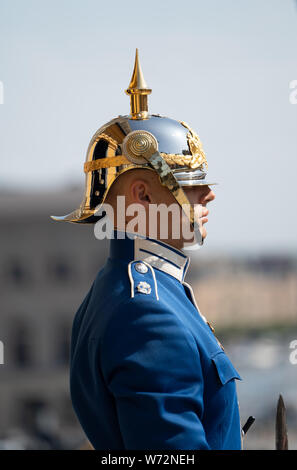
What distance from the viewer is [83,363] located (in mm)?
4086

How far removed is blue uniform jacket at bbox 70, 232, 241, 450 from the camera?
370 centimetres

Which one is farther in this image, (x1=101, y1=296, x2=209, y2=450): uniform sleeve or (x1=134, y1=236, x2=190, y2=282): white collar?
(x1=134, y1=236, x2=190, y2=282): white collar

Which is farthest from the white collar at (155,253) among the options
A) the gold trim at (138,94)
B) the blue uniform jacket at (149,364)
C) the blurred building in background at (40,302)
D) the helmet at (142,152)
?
the blurred building in background at (40,302)

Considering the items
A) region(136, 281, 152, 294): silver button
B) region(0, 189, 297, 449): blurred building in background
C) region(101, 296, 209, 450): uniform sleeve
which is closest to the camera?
region(101, 296, 209, 450): uniform sleeve

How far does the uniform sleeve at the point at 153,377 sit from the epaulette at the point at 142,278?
75 mm

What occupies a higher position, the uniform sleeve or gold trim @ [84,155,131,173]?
gold trim @ [84,155,131,173]

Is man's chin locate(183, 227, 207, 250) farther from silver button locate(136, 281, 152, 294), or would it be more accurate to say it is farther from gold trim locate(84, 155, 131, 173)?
gold trim locate(84, 155, 131, 173)

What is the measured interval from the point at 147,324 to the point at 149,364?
175mm

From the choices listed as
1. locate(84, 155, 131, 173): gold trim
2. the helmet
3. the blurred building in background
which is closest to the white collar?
the helmet

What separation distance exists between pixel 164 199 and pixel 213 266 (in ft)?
374

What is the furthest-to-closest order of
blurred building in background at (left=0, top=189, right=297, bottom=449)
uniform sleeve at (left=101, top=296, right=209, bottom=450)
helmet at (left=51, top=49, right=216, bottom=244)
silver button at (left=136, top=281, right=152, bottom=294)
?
blurred building in background at (left=0, top=189, right=297, bottom=449) → helmet at (left=51, top=49, right=216, bottom=244) → silver button at (left=136, top=281, right=152, bottom=294) → uniform sleeve at (left=101, top=296, right=209, bottom=450)

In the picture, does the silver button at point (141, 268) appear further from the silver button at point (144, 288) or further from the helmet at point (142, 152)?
the helmet at point (142, 152)
